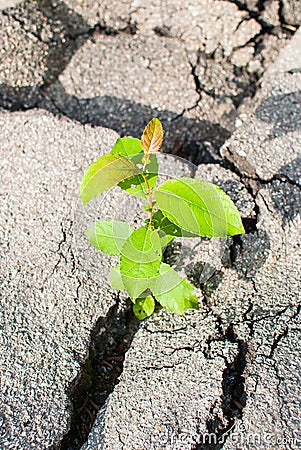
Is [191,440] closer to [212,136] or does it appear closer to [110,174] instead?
[110,174]

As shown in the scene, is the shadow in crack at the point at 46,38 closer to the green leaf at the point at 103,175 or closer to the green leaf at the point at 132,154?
the green leaf at the point at 132,154

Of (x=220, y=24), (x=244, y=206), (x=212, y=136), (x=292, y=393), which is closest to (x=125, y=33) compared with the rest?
(x=220, y=24)

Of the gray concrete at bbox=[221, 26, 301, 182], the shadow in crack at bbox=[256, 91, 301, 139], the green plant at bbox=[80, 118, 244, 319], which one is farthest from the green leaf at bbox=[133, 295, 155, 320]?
the shadow in crack at bbox=[256, 91, 301, 139]

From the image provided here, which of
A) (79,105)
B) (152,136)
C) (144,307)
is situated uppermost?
(152,136)

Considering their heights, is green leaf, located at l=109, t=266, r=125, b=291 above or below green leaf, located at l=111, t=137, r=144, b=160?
below

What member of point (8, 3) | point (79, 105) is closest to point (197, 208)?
point (79, 105)

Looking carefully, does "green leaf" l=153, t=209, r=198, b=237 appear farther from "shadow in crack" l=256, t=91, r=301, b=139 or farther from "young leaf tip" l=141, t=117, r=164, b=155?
"shadow in crack" l=256, t=91, r=301, b=139

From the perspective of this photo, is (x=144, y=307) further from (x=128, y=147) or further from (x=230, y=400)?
(x=128, y=147)
